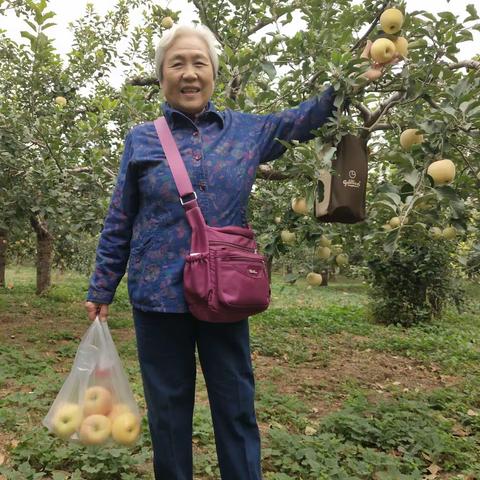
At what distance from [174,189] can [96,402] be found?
76 centimetres

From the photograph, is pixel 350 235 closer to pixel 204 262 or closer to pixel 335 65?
pixel 335 65

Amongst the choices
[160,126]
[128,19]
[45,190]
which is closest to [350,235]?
[160,126]

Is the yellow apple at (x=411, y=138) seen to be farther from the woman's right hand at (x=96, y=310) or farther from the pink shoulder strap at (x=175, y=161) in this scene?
the woman's right hand at (x=96, y=310)

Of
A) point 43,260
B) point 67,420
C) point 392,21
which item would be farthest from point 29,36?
point 43,260

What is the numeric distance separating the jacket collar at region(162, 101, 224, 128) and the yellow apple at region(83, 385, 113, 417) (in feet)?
2.94

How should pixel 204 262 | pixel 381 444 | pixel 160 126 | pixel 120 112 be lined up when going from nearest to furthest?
pixel 204 262 < pixel 160 126 < pixel 381 444 < pixel 120 112

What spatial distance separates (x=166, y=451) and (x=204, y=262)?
0.64 m

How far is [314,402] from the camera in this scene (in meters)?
3.86

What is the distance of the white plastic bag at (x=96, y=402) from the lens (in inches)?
67.4

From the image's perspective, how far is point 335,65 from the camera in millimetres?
1748

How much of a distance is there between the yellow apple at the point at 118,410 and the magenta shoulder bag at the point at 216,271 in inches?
19.2

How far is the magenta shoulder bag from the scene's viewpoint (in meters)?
1.49

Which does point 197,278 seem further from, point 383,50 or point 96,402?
point 383,50

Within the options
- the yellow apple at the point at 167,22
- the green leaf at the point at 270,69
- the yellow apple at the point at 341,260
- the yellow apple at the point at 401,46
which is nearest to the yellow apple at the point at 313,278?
the yellow apple at the point at 341,260
